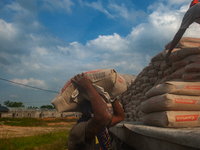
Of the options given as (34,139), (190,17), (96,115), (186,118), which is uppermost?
(190,17)

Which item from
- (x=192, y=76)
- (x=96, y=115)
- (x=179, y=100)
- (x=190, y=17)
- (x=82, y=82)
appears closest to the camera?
(x=96, y=115)

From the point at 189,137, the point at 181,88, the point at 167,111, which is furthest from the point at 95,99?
the point at 181,88

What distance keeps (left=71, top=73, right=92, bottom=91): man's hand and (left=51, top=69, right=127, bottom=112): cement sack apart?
6 centimetres

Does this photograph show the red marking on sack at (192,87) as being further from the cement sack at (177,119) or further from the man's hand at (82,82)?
the man's hand at (82,82)

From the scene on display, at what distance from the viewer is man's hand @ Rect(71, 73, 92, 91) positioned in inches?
39.3

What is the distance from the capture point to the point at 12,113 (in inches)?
1063

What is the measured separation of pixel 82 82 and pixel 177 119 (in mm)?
1027

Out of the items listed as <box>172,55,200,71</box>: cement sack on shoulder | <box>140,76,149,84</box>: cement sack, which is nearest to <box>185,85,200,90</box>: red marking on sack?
<box>172,55,200,71</box>: cement sack on shoulder

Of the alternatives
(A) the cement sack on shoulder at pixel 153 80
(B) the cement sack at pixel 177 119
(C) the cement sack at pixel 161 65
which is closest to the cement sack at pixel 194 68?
(B) the cement sack at pixel 177 119

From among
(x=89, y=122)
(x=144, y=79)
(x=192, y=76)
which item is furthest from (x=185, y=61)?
(x=89, y=122)

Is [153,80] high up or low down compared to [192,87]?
up

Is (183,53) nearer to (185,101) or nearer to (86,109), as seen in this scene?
(185,101)

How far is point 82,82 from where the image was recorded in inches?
40.0

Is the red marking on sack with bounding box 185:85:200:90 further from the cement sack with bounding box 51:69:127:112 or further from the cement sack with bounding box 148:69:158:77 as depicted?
the cement sack with bounding box 148:69:158:77
